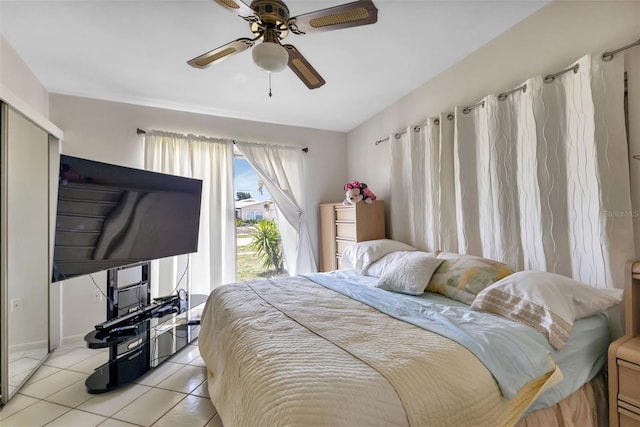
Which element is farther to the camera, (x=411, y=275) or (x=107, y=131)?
(x=107, y=131)

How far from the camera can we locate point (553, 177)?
1.81m

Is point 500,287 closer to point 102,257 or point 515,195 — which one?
point 515,195

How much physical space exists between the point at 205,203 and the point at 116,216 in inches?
48.5

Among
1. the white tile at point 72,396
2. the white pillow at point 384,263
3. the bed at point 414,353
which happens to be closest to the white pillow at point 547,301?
the bed at point 414,353

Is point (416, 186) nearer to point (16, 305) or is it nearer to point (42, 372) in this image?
point (16, 305)

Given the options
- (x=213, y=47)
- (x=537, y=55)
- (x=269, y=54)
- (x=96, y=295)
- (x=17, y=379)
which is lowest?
(x=17, y=379)

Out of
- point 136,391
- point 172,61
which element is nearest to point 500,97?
point 172,61

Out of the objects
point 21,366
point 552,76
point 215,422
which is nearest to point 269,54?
point 552,76

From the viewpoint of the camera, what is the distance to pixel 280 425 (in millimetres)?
795

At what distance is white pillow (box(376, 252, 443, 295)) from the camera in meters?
2.00

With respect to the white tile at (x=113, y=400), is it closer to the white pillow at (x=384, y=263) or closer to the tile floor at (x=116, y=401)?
the tile floor at (x=116, y=401)

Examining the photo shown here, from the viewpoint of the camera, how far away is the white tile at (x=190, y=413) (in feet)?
5.36

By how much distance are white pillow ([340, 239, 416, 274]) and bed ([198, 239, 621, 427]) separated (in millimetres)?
642

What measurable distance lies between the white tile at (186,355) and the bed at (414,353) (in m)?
0.52
